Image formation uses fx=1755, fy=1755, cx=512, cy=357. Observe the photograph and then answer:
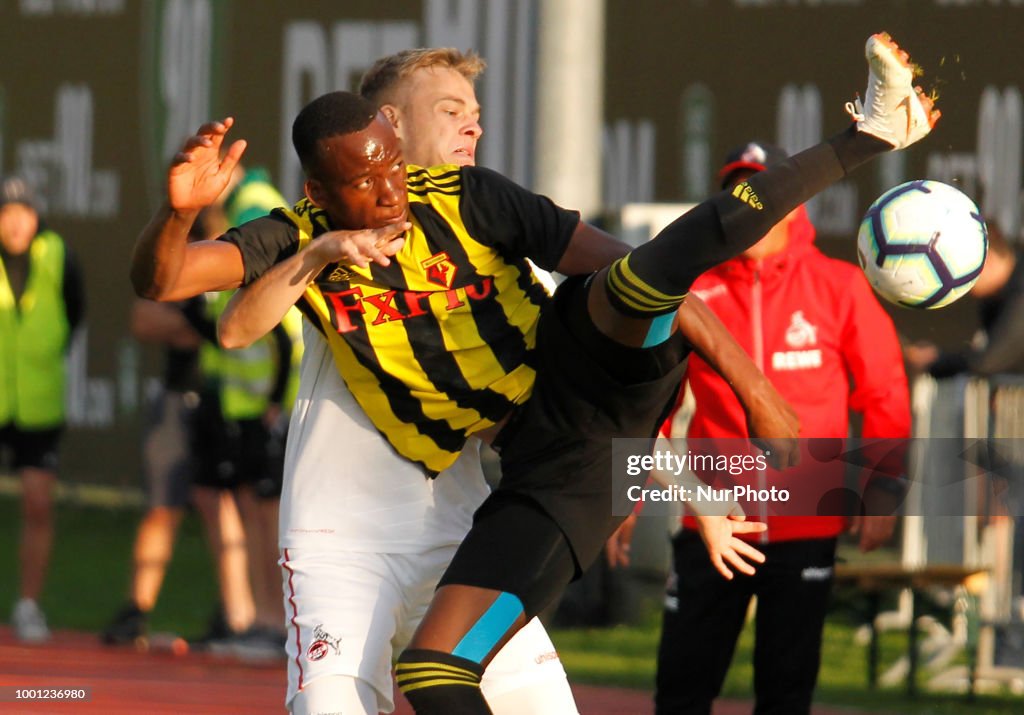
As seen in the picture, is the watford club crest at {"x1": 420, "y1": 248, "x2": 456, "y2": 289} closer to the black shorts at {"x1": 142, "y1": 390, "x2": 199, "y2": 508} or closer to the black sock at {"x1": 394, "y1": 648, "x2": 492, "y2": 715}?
the black sock at {"x1": 394, "y1": 648, "x2": 492, "y2": 715}

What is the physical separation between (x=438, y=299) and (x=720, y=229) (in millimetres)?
745

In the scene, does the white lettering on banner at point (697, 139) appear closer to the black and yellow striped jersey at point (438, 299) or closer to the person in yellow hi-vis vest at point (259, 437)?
the person in yellow hi-vis vest at point (259, 437)

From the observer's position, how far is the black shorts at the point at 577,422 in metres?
4.30

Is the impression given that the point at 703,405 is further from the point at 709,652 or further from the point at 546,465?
the point at 546,465

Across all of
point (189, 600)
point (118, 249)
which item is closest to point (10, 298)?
point (189, 600)

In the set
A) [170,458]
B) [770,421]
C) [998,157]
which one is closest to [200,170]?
[770,421]

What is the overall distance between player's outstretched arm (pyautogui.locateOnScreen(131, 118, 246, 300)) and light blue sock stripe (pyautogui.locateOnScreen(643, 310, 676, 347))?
103cm

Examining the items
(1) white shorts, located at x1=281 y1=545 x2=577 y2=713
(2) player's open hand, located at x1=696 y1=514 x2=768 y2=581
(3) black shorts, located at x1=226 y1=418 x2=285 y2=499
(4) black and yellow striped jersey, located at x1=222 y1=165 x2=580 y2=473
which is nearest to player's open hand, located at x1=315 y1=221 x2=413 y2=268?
(4) black and yellow striped jersey, located at x1=222 y1=165 x2=580 y2=473

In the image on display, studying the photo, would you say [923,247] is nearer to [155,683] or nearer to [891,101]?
[891,101]

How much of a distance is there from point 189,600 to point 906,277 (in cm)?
773

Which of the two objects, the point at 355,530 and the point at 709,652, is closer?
the point at 355,530

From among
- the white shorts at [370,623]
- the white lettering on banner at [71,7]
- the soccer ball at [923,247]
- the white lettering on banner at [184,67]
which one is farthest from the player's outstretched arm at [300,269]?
the white lettering on banner at [71,7]

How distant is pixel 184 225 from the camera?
3979mm

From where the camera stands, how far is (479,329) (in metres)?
4.36
